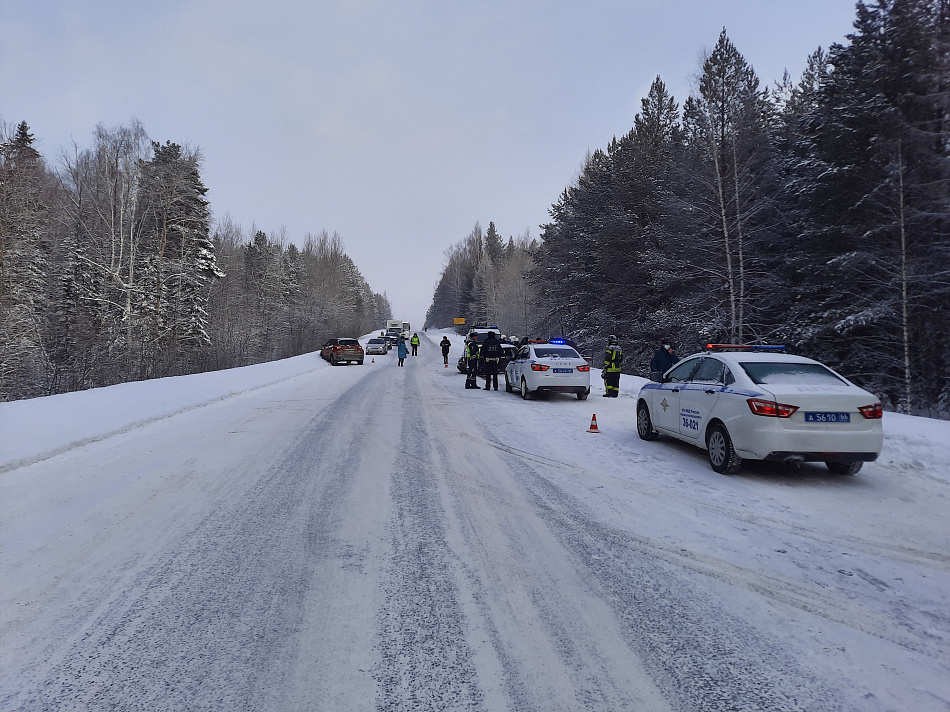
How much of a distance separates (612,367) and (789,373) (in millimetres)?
7869

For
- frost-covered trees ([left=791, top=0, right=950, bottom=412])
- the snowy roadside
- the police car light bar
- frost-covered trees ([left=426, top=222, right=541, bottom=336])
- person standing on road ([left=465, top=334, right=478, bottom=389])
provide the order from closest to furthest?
1. the snowy roadside
2. the police car light bar
3. frost-covered trees ([left=791, top=0, right=950, bottom=412])
4. person standing on road ([left=465, top=334, right=478, bottom=389])
5. frost-covered trees ([left=426, top=222, right=541, bottom=336])

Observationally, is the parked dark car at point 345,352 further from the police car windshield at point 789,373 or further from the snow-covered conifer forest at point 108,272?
the police car windshield at point 789,373

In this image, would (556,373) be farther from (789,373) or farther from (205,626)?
(205,626)

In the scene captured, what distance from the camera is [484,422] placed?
1067 cm

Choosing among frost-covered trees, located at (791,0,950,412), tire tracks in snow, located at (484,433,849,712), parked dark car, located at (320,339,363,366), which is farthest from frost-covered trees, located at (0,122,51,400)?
frost-covered trees, located at (791,0,950,412)

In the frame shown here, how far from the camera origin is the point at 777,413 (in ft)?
19.4

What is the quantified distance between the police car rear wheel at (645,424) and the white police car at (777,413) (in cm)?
114

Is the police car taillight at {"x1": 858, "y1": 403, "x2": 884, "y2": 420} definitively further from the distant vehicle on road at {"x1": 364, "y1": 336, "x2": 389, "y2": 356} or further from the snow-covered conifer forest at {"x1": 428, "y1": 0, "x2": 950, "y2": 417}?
the distant vehicle on road at {"x1": 364, "y1": 336, "x2": 389, "y2": 356}

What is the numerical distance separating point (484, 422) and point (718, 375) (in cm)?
506

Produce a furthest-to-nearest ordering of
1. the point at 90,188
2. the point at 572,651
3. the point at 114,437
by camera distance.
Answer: the point at 90,188
the point at 114,437
the point at 572,651

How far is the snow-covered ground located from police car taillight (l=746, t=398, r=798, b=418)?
3.10 feet

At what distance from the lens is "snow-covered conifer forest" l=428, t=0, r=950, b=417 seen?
16.0 m

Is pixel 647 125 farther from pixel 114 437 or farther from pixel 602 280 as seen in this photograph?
pixel 114 437

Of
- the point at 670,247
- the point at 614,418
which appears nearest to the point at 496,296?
the point at 670,247
